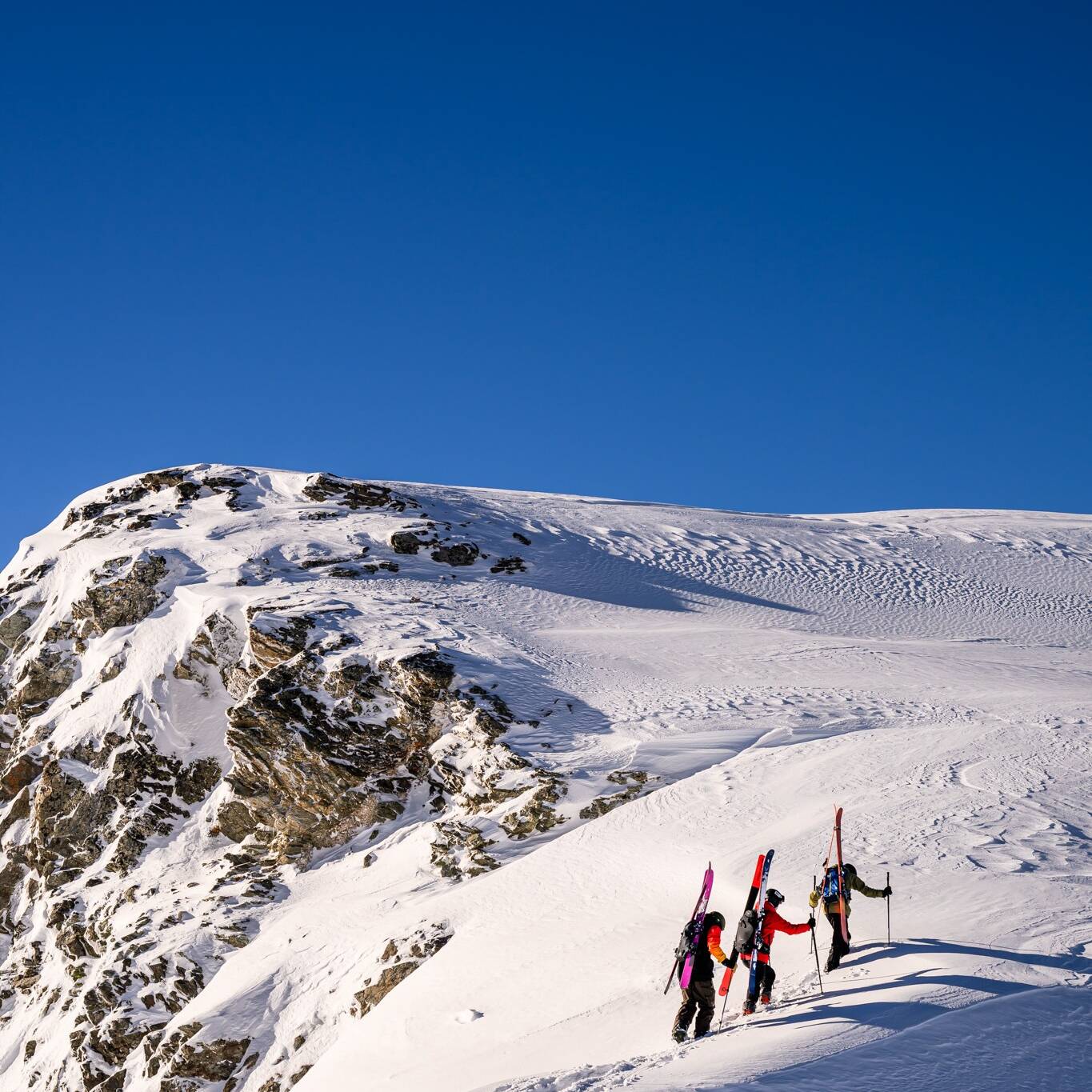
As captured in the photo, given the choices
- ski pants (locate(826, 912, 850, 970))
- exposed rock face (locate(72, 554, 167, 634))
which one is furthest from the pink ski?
exposed rock face (locate(72, 554, 167, 634))

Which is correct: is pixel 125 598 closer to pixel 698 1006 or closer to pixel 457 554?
pixel 457 554

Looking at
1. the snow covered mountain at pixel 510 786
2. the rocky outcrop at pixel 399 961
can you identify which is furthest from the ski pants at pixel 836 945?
the rocky outcrop at pixel 399 961

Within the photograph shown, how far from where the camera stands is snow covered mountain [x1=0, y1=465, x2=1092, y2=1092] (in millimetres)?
12531

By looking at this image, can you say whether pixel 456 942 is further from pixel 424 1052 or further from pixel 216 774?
pixel 216 774

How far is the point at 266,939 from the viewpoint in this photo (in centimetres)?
2338

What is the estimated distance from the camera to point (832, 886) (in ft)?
38.4

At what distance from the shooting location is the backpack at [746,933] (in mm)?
10906

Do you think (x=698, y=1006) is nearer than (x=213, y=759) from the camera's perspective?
Yes

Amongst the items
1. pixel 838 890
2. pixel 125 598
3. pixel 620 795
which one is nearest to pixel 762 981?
pixel 838 890

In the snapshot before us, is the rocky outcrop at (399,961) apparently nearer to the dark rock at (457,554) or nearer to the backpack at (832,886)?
the backpack at (832,886)

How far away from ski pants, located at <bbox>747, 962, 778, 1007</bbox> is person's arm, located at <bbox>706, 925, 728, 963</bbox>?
0.66 meters

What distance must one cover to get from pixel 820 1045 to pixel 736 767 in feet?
39.9

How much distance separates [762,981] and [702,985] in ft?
2.72

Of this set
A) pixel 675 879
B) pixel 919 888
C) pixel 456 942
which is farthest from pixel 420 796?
pixel 919 888
